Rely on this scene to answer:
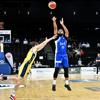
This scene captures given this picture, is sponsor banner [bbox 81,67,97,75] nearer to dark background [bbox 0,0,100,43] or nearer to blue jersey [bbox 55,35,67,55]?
dark background [bbox 0,0,100,43]

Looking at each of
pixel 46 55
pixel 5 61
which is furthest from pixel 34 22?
pixel 5 61

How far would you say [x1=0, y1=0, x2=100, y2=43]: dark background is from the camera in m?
30.3

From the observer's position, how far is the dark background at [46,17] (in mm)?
30328

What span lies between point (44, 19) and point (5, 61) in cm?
586

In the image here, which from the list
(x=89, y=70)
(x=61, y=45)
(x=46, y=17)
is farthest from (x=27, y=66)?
(x=46, y=17)

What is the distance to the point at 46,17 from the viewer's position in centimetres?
3139

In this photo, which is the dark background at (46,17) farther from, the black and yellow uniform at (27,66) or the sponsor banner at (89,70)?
the black and yellow uniform at (27,66)

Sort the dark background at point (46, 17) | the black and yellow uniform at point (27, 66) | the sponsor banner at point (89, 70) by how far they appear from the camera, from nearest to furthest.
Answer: the black and yellow uniform at point (27, 66) → the sponsor banner at point (89, 70) → the dark background at point (46, 17)

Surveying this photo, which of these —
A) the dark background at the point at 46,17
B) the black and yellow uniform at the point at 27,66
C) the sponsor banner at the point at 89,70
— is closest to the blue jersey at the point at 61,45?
the black and yellow uniform at the point at 27,66

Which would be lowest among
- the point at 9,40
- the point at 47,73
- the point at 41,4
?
the point at 47,73

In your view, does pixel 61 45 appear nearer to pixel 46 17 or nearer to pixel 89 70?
pixel 89 70

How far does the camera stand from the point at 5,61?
92.4ft

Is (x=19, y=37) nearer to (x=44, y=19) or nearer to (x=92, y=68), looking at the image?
(x=44, y=19)

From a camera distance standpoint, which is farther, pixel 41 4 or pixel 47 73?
pixel 41 4
